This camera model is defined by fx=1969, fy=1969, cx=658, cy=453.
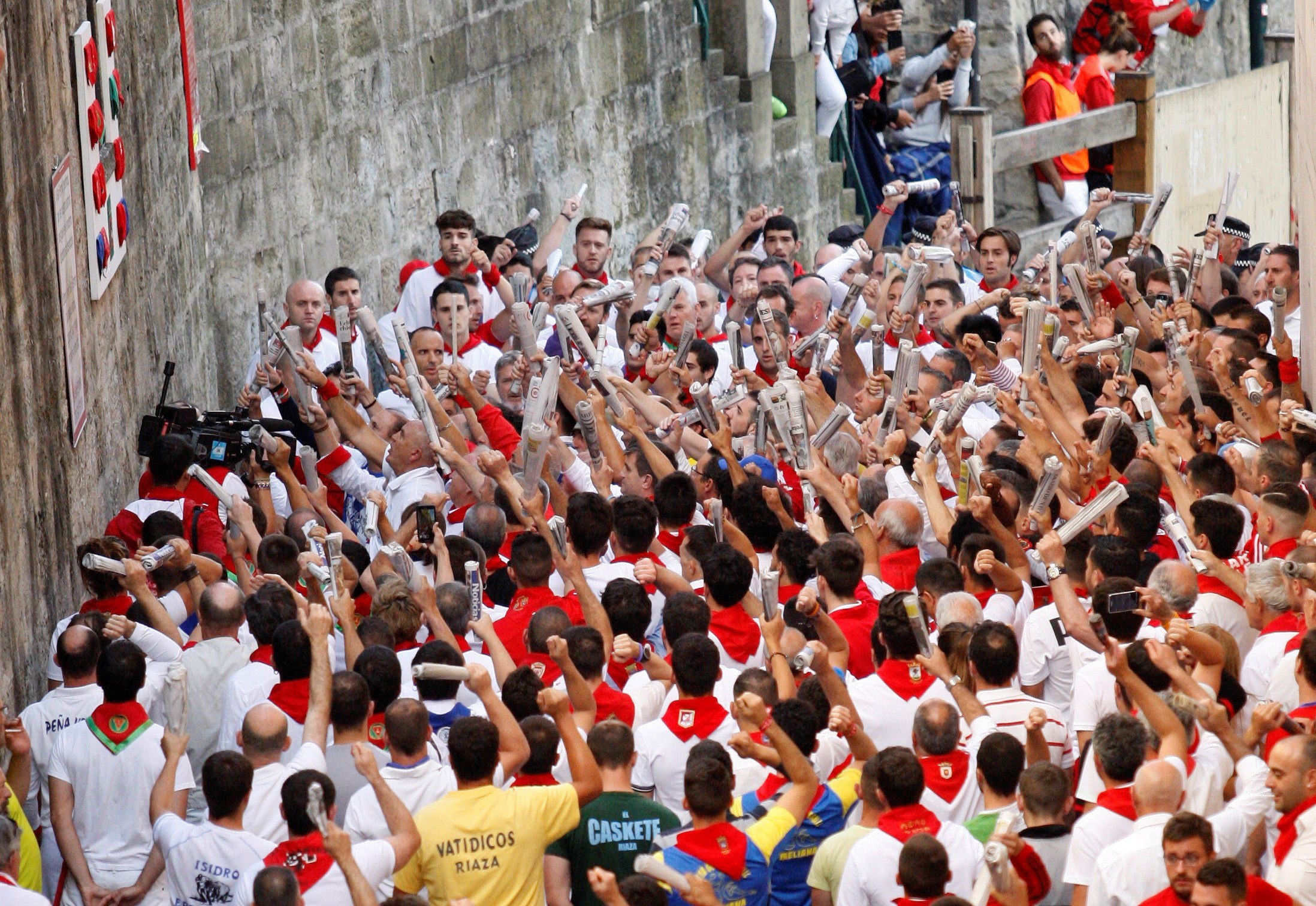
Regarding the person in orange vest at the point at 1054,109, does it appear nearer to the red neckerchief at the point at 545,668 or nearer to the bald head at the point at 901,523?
the bald head at the point at 901,523

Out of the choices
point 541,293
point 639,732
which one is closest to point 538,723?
point 639,732

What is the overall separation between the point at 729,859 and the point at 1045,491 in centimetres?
255

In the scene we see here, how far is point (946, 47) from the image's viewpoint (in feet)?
51.8

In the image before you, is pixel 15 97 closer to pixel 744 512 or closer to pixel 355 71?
pixel 744 512

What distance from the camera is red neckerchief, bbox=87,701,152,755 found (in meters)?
5.77

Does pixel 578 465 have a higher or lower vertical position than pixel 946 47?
lower

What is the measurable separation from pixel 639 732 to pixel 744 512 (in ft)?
6.71

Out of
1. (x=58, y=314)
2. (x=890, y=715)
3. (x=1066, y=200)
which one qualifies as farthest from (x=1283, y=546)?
(x=1066, y=200)

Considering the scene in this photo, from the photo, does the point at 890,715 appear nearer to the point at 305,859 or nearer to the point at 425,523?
the point at 305,859

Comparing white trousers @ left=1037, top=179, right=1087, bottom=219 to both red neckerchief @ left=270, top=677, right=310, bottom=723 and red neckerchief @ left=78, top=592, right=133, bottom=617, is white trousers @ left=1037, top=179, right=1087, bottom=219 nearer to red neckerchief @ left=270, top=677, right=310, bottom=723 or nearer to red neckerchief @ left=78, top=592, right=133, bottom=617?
red neckerchief @ left=78, top=592, right=133, bottom=617

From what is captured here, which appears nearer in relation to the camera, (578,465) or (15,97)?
(15,97)

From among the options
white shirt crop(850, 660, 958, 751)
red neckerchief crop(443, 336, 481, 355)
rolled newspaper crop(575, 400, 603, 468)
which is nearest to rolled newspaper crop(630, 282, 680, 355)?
red neckerchief crop(443, 336, 481, 355)

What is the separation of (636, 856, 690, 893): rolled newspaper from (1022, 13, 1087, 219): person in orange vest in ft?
42.4

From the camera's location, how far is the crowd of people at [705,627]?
5.01 meters
